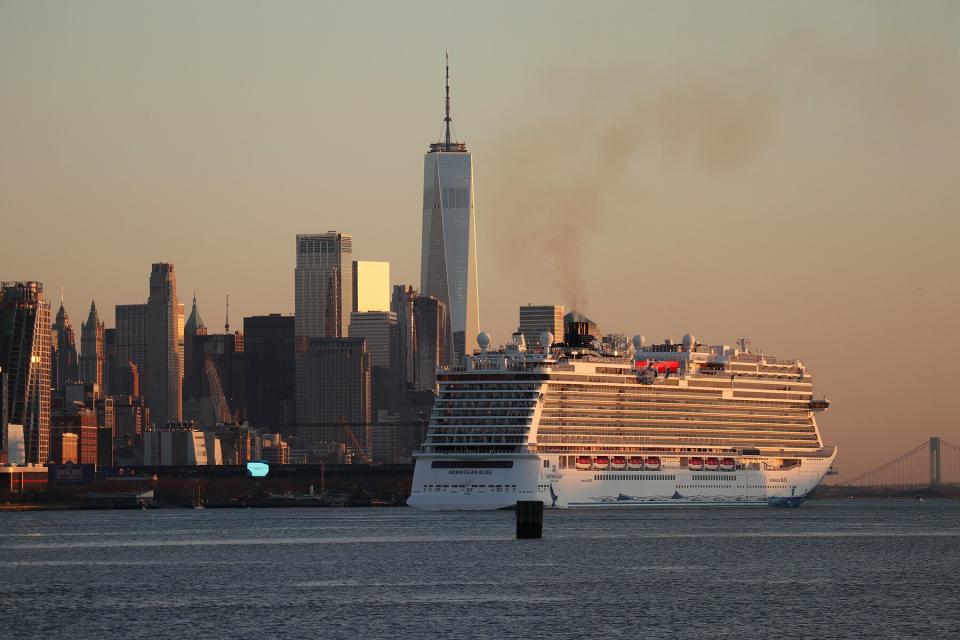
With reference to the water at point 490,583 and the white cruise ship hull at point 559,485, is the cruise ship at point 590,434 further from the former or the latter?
the water at point 490,583

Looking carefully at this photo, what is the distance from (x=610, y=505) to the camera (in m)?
174

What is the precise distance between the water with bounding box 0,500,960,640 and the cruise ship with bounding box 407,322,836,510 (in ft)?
36.8

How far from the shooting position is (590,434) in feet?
584

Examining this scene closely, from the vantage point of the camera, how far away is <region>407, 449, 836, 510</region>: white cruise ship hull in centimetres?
16425

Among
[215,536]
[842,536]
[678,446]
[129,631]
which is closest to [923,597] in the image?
[129,631]

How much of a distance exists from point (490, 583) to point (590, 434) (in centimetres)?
8282

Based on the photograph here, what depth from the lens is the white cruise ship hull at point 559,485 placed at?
16425cm

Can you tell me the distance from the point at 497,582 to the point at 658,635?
73.3ft

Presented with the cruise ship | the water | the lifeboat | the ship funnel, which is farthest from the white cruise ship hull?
the ship funnel

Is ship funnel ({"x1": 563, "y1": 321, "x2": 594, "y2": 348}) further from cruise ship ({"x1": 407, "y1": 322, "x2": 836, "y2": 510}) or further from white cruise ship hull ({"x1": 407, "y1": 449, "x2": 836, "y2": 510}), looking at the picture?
white cruise ship hull ({"x1": 407, "y1": 449, "x2": 836, "y2": 510})

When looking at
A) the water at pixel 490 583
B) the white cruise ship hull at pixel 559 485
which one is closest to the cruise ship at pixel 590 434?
the white cruise ship hull at pixel 559 485

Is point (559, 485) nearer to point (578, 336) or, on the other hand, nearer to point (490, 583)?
point (578, 336)

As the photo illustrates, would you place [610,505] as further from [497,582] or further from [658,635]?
[658,635]

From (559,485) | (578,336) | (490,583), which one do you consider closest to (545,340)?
(578,336)
